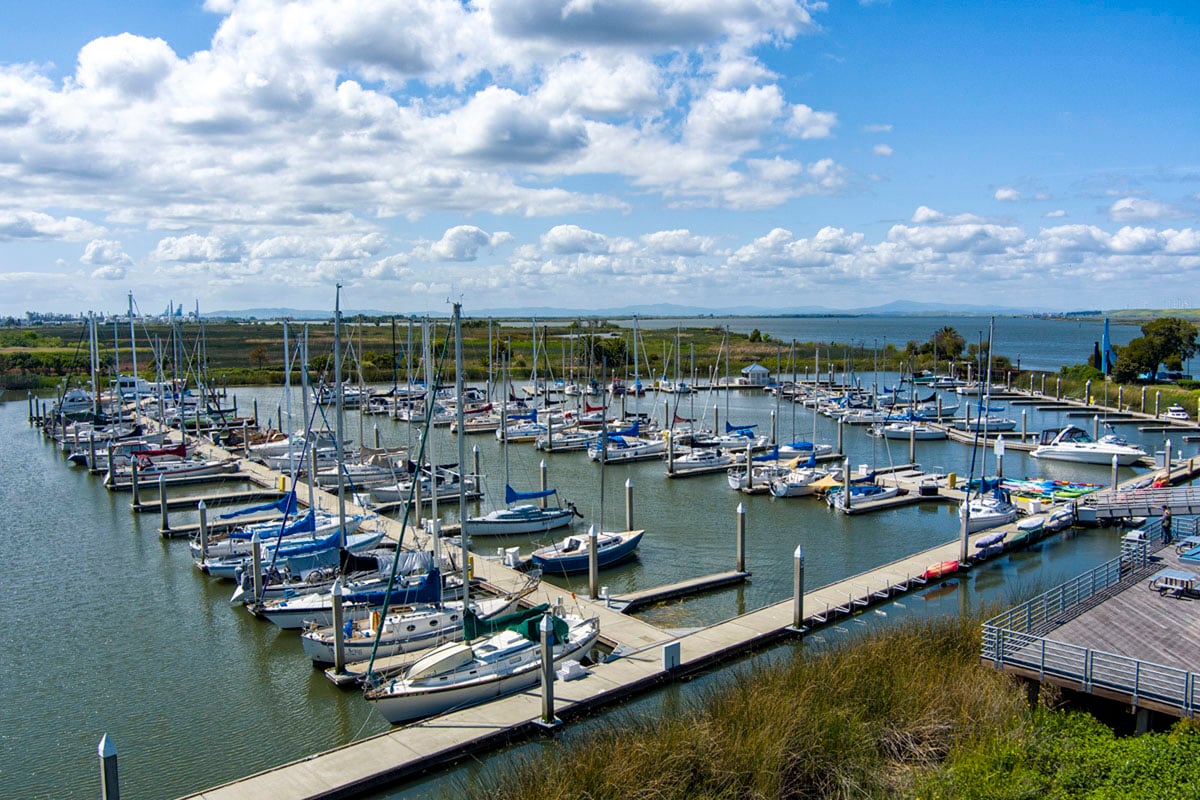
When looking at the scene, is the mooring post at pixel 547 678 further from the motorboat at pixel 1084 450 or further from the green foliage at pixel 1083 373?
the green foliage at pixel 1083 373

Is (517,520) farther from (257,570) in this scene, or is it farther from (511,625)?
(511,625)

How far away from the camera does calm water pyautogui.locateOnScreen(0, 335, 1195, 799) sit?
2127cm

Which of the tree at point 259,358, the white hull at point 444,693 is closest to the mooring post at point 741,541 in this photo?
the white hull at point 444,693

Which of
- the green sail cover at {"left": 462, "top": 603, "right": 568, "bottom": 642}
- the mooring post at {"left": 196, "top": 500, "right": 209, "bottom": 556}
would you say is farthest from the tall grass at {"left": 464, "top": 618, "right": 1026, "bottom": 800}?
the mooring post at {"left": 196, "top": 500, "right": 209, "bottom": 556}

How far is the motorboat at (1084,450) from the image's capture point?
53.9 metres

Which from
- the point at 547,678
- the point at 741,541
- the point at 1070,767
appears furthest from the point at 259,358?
the point at 1070,767

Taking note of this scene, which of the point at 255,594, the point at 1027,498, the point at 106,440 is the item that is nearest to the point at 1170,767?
the point at 255,594

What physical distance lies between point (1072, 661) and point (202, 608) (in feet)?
86.0

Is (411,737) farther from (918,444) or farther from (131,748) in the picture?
(918,444)

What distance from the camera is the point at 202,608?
3070cm

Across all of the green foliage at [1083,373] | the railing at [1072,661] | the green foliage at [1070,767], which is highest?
the green foliage at [1083,373]

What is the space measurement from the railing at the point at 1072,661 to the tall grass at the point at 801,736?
0.69 m

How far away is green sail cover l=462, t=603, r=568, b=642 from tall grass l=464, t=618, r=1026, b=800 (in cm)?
382

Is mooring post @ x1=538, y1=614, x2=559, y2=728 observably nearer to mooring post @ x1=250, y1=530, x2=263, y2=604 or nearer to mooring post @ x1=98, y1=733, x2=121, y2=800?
mooring post @ x1=98, y1=733, x2=121, y2=800
